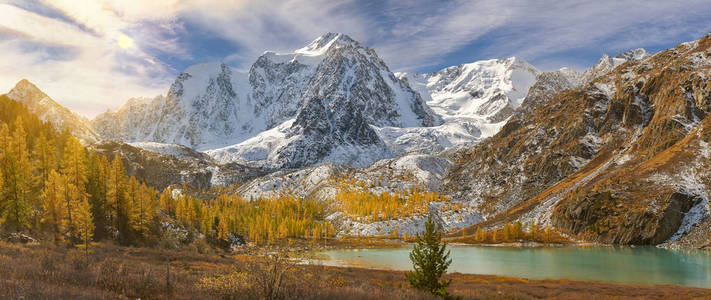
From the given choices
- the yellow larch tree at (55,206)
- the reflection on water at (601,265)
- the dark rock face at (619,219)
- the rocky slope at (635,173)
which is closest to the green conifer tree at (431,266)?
the yellow larch tree at (55,206)

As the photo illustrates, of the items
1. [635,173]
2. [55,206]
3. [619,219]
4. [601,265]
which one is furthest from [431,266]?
[635,173]

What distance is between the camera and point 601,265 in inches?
3019

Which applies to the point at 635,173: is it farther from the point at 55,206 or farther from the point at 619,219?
the point at 55,206

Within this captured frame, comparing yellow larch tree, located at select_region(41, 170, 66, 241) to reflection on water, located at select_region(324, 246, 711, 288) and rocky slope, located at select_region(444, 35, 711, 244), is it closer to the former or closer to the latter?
reflection on water, located at select_region(324, 246, 711, 288)

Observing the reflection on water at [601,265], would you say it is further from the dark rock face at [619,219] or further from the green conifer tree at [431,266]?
the green conifer tree at [431,266]

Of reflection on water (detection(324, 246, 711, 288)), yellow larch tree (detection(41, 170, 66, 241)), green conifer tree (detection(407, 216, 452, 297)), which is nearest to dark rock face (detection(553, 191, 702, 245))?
reflection on water (detection(324, 246, 711, 288))

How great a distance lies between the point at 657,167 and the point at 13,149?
164 meters

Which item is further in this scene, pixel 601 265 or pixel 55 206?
pixel 601 265

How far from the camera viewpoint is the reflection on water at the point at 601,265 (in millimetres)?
61391

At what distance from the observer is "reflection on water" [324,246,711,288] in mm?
61391

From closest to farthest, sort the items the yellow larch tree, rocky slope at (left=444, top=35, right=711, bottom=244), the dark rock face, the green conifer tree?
the green conifer tree
the yellow larch tree
the dark rock face
rocky slope at (left=444, top=35, right=711, bottom=244)

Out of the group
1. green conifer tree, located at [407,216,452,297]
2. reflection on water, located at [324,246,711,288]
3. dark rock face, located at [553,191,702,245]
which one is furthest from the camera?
dark rock face, located at [553,191,702,245]

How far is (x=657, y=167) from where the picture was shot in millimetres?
125375

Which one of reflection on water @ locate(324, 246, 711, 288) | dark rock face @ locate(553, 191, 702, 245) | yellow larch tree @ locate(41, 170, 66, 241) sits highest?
yellow larch tree @ locate(41, 170, 66, 241)
